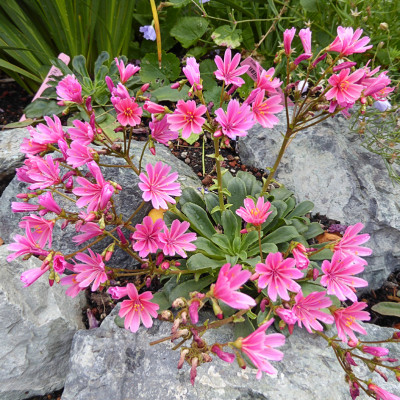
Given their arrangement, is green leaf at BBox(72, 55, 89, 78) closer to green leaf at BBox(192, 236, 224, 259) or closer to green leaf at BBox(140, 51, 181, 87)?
green leaf at BBox(140, 51, 181, 87)

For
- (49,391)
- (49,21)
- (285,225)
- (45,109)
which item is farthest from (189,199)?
(49,21)

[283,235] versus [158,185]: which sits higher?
[158,185]

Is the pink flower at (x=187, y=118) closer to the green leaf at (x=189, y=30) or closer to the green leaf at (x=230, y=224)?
the green leaf at (x=230, y=224)

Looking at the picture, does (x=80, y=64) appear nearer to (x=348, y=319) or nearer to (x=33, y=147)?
(x=33, y=147)

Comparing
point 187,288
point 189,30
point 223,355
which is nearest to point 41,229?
point 187,288

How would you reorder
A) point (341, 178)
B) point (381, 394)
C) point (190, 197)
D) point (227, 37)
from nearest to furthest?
1. point (381, 394)
2. point (190, 197)
3. point (341, 178)
4. point (227, 37)

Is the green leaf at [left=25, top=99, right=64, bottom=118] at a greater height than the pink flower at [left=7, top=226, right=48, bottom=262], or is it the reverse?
the green leaf at [left=25, top=99, right=64, bottom=118]

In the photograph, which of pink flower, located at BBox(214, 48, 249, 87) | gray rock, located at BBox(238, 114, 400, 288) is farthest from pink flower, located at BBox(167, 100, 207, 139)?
gray rock, located at BBox(238, 114, 400, 288)
